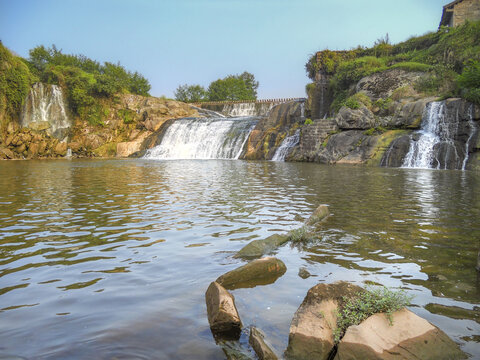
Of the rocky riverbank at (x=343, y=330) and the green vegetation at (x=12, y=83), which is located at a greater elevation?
the green vegetation at (x=12, y=83)

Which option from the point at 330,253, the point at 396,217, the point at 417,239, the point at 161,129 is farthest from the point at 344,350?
the point at 161,129

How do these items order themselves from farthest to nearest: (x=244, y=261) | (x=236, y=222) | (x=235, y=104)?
1. (x=235, y=104)
2. (x=236, y=222)
3. (x=244, y=261)

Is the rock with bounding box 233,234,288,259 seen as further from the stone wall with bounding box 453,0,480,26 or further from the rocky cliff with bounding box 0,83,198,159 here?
the stone wall with bounding box 453,0,480,26

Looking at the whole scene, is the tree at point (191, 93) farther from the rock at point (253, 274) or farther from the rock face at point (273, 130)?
the rock at point (253, 274)

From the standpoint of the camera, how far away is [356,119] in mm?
27484

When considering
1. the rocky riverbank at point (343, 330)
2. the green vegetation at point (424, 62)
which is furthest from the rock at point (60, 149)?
the rocky riverbank at point (343, 330)

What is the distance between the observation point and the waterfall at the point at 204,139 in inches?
1414

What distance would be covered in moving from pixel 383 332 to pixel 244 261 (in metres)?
2.53

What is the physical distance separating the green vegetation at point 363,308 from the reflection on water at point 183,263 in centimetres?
50

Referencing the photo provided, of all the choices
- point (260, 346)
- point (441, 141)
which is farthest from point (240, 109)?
point (260, 346)

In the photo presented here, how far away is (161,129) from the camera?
4253 cm

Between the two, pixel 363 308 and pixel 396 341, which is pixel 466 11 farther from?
pixel 396 341

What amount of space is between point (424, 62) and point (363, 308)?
3464 centimetres

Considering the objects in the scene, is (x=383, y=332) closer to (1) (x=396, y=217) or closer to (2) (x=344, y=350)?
(2) (x=344, y=350)
